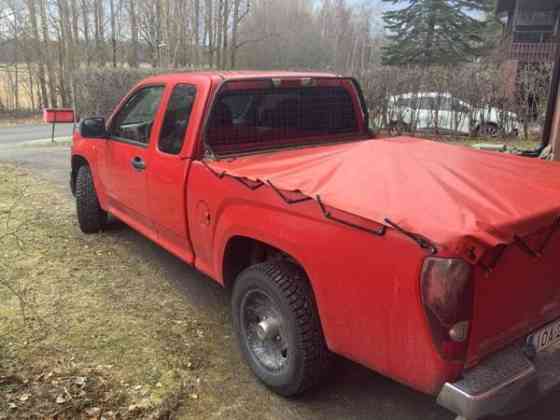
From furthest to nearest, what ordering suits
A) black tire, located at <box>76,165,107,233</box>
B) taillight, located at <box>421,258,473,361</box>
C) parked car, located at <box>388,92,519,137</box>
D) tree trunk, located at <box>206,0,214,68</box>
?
tree trunk, located at <box>206,0,214,68</box>
parked car, located at <box>388,92,519,137</box>
black tire, located at <box>76,165,107,233</box>
taillight, located at <box>421,258,473,361</box>

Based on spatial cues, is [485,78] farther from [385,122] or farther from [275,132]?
[275,132]

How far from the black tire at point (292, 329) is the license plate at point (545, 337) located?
102cm

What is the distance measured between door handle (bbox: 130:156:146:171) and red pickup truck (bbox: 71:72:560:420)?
20 millimetres

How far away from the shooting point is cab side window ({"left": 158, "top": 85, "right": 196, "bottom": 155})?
3.72 metres

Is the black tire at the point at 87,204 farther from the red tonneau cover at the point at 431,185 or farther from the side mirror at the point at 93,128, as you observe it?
the red tonneau cover at the point at 431,185

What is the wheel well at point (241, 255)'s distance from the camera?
3166 millimetres

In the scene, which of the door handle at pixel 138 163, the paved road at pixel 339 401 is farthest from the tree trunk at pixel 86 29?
the paved road at pixel 339 401

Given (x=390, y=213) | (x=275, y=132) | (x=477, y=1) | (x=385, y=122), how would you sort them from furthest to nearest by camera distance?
(x=477, y=1)
(x=385, y=122)
(x=275, y=132)
(x=390, y=213)

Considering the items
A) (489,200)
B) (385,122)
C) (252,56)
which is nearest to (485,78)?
(385,122)

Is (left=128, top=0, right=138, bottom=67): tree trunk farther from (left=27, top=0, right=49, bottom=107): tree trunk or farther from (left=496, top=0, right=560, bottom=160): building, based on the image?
(left=496, top=0, right=560, bottom=160): building

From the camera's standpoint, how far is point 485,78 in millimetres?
13055

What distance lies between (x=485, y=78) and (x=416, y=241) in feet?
41.3

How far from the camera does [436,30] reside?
32562mm

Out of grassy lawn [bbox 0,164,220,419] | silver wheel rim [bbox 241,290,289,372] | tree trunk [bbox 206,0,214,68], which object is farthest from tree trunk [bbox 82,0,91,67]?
silver wheel rim [bbox 241,290,289,372]
